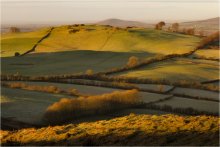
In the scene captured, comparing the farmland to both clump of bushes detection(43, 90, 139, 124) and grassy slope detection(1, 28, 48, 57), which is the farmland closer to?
clump of bushes detection(43, 90, 139, 124)

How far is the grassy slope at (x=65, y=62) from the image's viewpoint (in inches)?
2349

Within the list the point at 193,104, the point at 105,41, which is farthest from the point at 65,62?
the point at 193,104

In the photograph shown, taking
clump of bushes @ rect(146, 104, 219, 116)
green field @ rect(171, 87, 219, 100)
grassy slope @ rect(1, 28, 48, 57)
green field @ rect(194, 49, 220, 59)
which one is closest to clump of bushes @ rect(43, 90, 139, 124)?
clump of bushes @ rect(146, 104, 219, 116)

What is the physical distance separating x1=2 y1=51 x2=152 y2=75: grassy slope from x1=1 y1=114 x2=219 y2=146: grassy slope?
3216 centimetres

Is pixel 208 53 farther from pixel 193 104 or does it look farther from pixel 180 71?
pixel 193 104

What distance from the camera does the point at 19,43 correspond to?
288 feet

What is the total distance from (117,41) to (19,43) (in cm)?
2018

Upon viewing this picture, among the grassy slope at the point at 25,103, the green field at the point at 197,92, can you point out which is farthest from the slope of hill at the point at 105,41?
the grassy slope at the point at 25,103

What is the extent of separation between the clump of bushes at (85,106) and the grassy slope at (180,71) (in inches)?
587

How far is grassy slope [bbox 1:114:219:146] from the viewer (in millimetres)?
20172

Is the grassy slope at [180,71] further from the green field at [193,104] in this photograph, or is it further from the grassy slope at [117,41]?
the grassy slope at [117,41]

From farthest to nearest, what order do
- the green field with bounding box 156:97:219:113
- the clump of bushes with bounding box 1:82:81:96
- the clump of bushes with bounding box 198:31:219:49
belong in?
1. the clump of bushes with bounding box 198:31:219:49
2. the clump of bushes with bounding box 1:82:81:96
3. the green field with bounding box 156:97:219:113

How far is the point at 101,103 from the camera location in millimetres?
35812

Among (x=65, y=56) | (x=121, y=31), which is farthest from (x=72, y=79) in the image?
(x=121, y=31)
